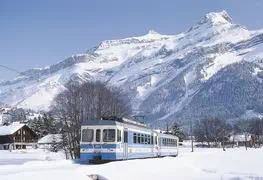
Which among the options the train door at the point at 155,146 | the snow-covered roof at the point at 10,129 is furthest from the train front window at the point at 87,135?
the snow-covered roof at the point at 10,129

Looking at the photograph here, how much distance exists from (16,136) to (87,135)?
125 m

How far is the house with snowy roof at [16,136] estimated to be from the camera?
160 metres

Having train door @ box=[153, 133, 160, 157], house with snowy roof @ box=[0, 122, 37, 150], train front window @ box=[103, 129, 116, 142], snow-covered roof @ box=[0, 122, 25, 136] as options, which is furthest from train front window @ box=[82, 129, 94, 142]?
snow-covered roof @ box=[0, 122, 25, 136]

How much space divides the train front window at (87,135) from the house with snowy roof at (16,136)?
121026 millimetres

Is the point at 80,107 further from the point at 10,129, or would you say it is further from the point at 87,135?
the point at 10,129

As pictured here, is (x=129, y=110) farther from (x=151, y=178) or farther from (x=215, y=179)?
(x=151, y=178)

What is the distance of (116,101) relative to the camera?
74750 mm

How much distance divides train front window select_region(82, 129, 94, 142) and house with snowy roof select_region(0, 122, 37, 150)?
12103cm

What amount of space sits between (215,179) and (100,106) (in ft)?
72.3

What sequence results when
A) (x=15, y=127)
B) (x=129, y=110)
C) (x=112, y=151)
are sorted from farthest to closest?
(x=15, y=127)
(x=129, y=110)
(x=112, y=151)

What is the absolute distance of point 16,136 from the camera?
161625 millimetres

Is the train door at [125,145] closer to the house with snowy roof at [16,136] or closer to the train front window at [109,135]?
the train front window at [109,135]

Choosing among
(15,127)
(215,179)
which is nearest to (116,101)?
(215,179)

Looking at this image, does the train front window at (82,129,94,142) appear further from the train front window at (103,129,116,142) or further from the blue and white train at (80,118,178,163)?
the train front window at (103,129,116,142)
